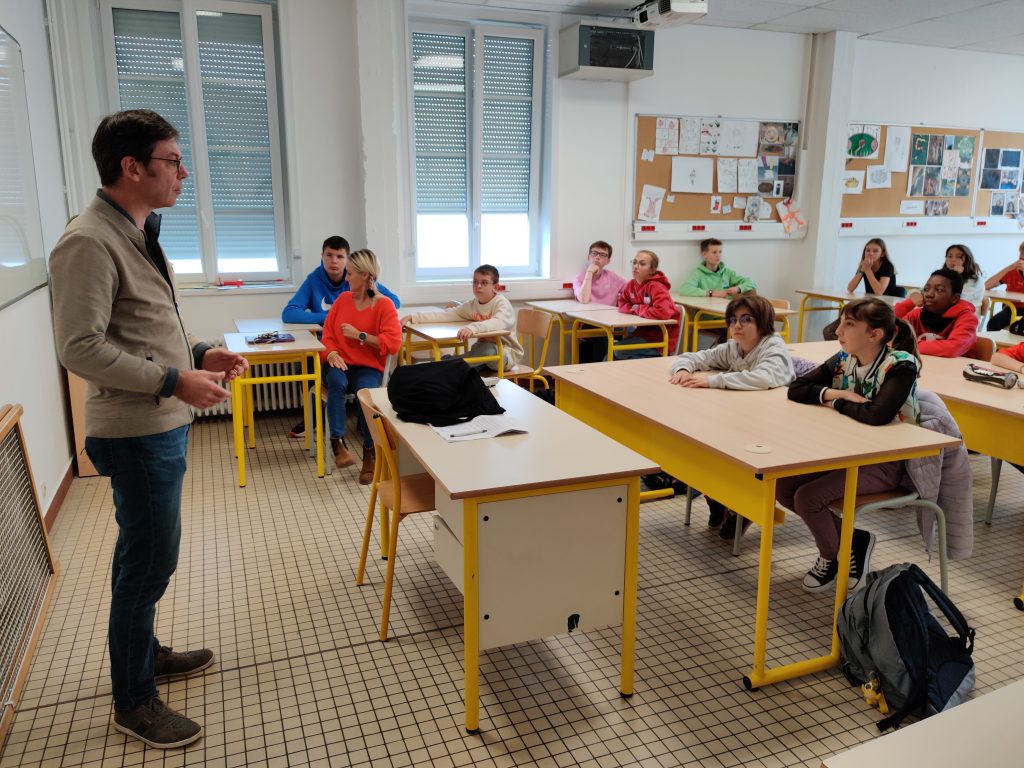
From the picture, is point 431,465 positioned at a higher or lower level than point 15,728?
higher

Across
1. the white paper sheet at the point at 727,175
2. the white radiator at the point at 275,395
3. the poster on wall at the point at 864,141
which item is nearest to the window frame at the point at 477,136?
the white radiator at the point at 275,395

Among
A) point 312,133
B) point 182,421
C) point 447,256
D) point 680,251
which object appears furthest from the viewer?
point 680,251

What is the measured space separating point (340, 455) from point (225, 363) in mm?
2251

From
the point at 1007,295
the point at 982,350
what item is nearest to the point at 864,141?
the point at 1007,295

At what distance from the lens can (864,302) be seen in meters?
2.55

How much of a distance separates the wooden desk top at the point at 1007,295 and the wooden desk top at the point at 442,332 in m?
4.03

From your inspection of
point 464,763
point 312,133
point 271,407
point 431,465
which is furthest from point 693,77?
point 464,763

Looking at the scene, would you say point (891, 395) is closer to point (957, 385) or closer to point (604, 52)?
point (957, 385)

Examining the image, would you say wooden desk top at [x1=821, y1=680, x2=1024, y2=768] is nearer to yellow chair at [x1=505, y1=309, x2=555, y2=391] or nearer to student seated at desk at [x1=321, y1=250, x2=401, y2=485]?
student seated at desk at [x1=321, y1=250, x2=401, y2=485]

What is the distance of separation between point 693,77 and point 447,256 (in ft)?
8.24

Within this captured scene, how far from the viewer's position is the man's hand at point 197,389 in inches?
67.6

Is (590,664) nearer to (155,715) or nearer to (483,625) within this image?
(483,625)

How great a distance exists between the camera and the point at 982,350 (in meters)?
3.58

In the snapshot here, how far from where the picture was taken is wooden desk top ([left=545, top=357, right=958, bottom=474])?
2125mm
